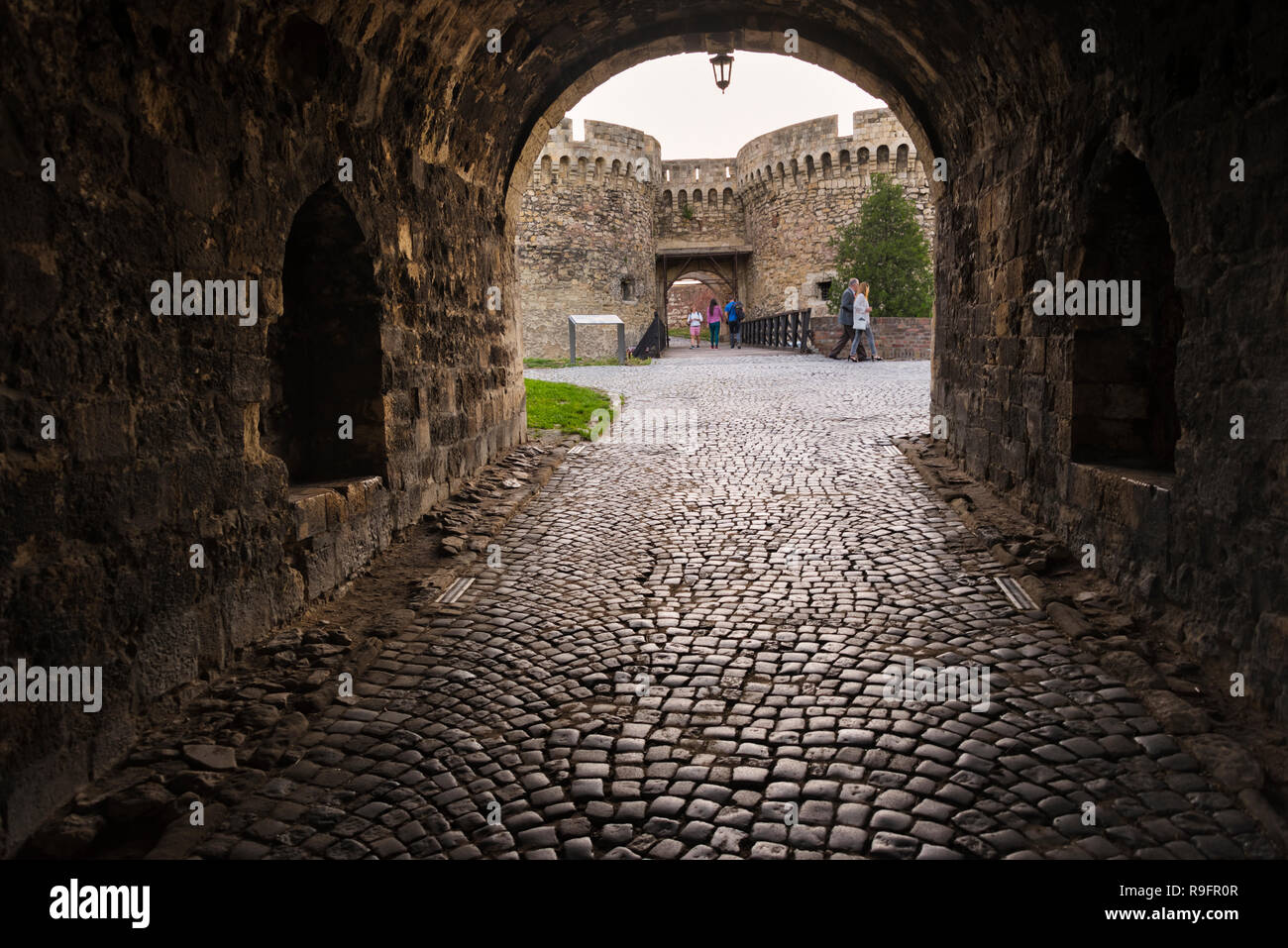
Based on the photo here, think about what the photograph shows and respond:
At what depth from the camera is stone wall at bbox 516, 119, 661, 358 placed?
2969cm

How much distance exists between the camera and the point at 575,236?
30172 mm

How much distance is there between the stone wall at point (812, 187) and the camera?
30.0 m

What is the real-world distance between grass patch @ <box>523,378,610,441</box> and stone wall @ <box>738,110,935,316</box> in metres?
19.1

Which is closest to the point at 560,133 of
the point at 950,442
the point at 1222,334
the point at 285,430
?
the point at 950,442

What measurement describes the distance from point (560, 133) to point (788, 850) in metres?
29.7

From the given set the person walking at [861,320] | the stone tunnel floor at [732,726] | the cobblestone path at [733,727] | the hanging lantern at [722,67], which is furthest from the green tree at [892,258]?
the cobblestone path at [733,727]

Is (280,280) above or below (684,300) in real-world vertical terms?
below

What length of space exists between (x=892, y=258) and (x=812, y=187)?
985 centimetres

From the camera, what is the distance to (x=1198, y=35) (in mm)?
3283

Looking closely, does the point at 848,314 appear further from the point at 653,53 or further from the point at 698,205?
the point at 698,205

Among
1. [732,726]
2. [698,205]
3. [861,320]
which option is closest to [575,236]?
[698,205]

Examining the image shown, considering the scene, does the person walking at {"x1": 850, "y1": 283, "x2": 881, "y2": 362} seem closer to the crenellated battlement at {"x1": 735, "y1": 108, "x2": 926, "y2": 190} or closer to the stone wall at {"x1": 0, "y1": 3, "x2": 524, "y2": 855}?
the crenellated battlement at {"x1": 735, "y1": 108, "x2": 926, "y2": 190}

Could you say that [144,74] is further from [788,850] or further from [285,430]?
[788,850]

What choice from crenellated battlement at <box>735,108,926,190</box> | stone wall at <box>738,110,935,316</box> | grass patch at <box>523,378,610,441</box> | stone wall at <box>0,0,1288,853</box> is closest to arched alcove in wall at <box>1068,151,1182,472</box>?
stone wall at <box>0,0,1288,853</box>
